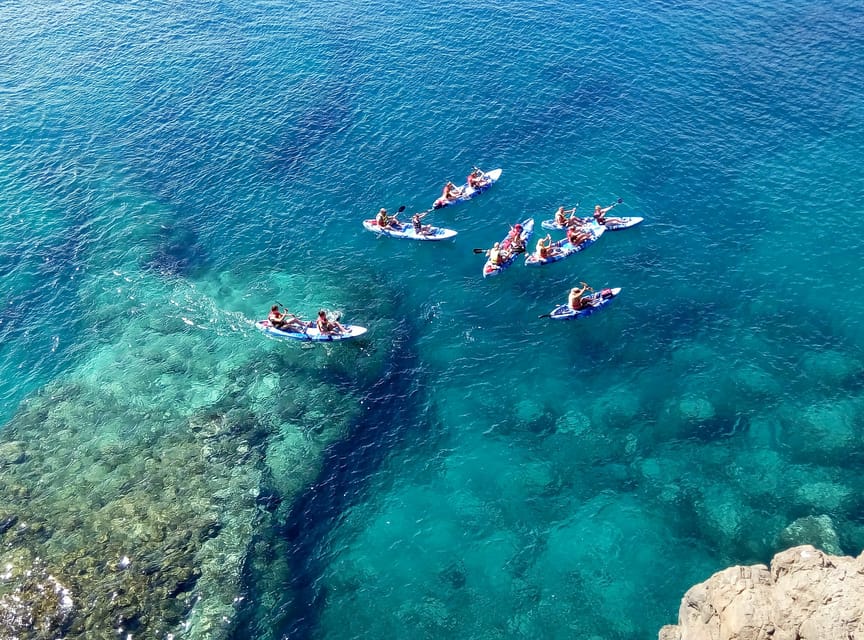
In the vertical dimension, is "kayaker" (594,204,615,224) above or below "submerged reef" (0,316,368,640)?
above

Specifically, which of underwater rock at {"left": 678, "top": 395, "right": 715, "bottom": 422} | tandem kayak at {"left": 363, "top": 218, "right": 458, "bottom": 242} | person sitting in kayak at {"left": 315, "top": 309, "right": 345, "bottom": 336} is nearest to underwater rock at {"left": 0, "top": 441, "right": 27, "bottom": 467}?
person sitting in kayak at {"left": 315, "top": 309, "right": 345, "bottom": 336}

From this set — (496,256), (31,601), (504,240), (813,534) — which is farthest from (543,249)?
(31,601)

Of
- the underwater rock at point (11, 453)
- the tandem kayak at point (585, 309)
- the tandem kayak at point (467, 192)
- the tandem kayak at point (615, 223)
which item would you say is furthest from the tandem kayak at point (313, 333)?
the tandem kayak at point (615, 223)

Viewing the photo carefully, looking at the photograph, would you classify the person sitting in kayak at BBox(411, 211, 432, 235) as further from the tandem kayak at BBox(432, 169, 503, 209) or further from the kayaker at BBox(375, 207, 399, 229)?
the tandem kayak at BBox(432, 169, 503, 209)

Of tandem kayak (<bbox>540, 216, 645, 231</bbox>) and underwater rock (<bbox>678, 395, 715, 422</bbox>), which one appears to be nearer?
underwater rock (<bbox>678, 395, 715, 422</bbox>)

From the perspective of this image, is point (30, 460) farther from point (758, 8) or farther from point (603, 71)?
point (758, 8)

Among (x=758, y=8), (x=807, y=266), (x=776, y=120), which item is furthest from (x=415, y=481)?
(x=758, y=8)

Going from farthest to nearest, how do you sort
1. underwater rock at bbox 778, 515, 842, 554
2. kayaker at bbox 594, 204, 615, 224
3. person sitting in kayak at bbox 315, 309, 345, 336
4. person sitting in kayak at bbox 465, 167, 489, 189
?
person sitting in kayak at bbox 465, 167, 489, 189 → kayaker at bbox 594, 204, 615, 224 → person sitting in kayak at bbox 315, 309, 345, 336 → underwater rock at bbox 778, 515, 842, 554
